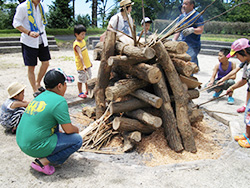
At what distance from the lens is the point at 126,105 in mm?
3656

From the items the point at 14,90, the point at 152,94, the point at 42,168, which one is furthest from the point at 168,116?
the point at 14,90

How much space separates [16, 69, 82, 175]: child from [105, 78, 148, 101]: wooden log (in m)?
0.80

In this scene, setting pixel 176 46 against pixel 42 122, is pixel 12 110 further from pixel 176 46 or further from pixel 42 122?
pixel 176 46

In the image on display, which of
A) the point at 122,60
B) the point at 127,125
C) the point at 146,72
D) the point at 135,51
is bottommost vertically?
the point at 127,125

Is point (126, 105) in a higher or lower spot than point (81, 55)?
lower

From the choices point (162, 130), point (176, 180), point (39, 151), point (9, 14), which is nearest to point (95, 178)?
point (39, 151)

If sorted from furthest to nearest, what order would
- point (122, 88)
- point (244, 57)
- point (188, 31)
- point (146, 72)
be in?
point (188, 31)
point (244, 57)
point (122, 88)
point (146, 72)

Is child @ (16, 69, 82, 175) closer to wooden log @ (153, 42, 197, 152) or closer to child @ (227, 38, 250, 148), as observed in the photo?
wooden log @ (153, 42, 197, 152)

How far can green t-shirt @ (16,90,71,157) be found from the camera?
Result: 258 cm

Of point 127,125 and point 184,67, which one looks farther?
point 184,67

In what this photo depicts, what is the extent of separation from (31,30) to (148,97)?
3.17 meters

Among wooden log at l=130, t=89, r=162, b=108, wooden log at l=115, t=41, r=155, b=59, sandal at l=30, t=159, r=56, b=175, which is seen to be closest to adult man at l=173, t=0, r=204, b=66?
wooden log at l=115, t=41, r=155, b=59

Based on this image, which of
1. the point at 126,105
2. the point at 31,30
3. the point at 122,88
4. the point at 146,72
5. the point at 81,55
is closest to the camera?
the point at 146,72

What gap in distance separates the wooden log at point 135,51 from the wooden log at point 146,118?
0.89 m
